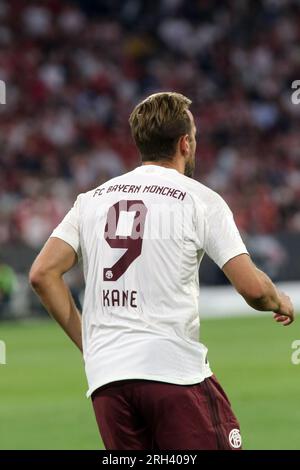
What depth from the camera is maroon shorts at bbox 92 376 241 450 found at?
4.27m

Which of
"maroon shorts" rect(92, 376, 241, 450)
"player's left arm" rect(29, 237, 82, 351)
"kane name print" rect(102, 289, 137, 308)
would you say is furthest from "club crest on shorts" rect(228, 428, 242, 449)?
"player's left arm" rect(29, 237, 82, 351)

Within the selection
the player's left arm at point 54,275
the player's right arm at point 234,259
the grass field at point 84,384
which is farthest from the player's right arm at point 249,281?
the grass field at point 84,384

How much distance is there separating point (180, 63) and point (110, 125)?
2.93 meters

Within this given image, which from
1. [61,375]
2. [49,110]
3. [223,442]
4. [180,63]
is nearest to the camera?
[223,442]

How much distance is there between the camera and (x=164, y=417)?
428 cm

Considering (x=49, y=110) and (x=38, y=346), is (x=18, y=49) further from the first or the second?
(x=38, y=346)

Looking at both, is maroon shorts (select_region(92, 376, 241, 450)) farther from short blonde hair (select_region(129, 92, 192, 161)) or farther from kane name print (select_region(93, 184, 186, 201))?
short blonde hair (select_region(129, 92, 192, 161))

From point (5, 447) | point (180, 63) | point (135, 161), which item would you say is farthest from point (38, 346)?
point (180, 63)

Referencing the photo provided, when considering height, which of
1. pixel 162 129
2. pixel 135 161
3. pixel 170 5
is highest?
pixel 170 5

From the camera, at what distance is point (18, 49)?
23750 mm

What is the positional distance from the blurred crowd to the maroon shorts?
48.1 feet

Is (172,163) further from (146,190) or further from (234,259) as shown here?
(234,259)

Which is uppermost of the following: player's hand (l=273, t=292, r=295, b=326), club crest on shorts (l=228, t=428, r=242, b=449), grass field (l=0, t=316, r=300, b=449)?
player's hand (l=273, t=292, r=295, b=326)

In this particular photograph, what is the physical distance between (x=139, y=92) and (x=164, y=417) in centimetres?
2020
